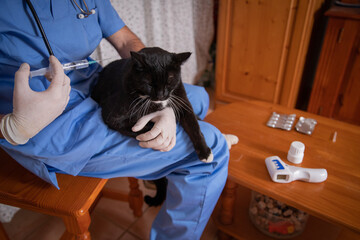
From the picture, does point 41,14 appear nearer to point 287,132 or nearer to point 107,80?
point 107,80

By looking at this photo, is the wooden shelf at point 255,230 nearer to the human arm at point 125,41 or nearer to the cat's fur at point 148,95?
the cat's fur at point 148,95

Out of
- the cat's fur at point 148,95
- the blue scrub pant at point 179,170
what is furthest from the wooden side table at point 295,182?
the cat's fur at point 148,95

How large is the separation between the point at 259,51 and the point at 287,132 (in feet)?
2.79

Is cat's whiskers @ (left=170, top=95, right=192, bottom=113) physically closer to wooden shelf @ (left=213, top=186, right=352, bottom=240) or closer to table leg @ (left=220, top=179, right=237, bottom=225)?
table leg @ (left=220, top=179, right=237, bottom=225)

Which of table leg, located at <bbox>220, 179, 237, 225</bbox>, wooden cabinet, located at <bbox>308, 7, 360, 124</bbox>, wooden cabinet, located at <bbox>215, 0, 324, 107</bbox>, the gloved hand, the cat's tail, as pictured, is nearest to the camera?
the gloved hand

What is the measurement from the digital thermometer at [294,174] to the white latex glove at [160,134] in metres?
0.33

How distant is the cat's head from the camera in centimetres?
71

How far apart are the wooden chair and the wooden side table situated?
1.46 ft

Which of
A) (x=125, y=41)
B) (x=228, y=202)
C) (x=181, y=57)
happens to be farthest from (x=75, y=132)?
(x=228, y=202)

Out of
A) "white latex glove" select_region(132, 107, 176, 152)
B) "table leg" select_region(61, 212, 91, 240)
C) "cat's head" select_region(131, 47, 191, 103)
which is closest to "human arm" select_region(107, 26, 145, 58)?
"cat's head" select_region(131, 47, 191, 103)

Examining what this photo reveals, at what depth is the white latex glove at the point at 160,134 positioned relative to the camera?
2.31 ft

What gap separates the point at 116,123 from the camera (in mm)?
734

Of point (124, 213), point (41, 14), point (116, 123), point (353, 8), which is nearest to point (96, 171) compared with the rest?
point (116, 123)

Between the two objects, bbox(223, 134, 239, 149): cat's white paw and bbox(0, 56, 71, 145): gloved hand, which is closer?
bbox(0, 56, 71, 145): gloved hand
